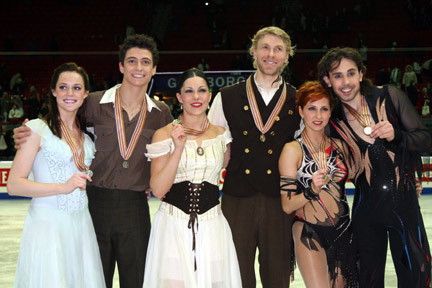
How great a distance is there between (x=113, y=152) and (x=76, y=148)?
12.3 inches

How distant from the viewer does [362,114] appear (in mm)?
4371

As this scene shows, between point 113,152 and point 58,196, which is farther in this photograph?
point 113,152

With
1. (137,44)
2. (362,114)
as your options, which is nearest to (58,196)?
(137,44)

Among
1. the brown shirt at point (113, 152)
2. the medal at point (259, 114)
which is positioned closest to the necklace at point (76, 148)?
the brown shirt at point (113, 152)

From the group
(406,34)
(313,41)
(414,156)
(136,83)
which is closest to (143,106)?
(136,83)

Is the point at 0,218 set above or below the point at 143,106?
below

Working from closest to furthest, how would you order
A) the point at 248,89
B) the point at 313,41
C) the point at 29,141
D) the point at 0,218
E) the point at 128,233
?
the point at 29,141 → the point at 128,233 → the point at 248,89 → the point at 0,218 → the point at 313,41

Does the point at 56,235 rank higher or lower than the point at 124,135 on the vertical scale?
lower

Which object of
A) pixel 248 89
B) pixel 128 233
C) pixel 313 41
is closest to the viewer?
pixel 128 233

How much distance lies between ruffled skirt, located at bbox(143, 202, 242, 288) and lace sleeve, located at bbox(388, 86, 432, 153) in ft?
3.77

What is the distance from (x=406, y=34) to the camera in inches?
700

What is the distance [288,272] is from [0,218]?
583 centimetres

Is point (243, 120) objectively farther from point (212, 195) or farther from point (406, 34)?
point (406, 34)

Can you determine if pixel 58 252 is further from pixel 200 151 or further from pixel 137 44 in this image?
pixel 137 44
